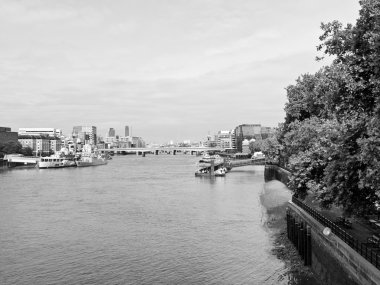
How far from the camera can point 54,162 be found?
16675 cm

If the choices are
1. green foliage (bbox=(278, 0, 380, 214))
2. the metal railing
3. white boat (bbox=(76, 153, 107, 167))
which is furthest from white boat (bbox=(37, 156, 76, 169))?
green foliage (bbox=(278, 0, 380, 214))

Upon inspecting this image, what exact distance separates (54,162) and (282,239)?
140 meters

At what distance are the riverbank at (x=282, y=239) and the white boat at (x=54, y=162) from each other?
11076 centimetres

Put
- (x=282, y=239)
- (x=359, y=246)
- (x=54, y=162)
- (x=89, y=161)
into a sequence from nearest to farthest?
(x=359, y=246), (x=282, y=239), (x=54, y=162), (x=89, y=161)

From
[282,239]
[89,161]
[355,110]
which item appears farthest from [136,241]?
[89,161]

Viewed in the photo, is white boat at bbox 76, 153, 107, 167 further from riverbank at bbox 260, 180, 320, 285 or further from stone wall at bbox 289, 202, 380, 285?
stone wall at bbox 289, 202, 380, 285

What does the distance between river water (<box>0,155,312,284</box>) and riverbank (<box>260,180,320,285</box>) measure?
0.57 m

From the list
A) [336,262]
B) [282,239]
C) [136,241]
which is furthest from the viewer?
[282,239]

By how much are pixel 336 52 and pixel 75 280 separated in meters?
21.4

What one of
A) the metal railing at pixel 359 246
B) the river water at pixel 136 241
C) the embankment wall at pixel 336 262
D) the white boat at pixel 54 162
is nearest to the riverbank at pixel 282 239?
the river water at pixel 136 241

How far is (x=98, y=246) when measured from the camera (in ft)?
124

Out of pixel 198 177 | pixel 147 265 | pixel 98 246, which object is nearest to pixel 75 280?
pixel 147 265

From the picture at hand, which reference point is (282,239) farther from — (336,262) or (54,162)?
(54,162)

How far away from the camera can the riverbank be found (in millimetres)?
29719
